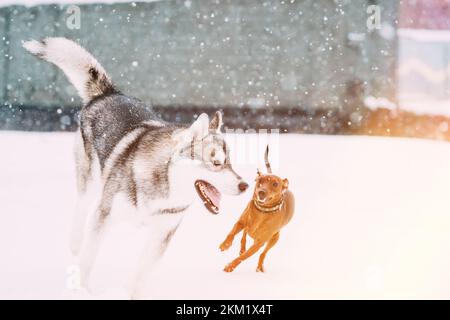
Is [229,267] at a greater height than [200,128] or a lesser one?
lesser

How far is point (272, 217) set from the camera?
80.5 inches

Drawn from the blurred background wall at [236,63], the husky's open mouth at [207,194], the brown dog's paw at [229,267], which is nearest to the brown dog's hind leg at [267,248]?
the brown dog's paw at [229,267]

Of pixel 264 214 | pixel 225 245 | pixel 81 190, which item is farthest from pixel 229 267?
pixel 81 190

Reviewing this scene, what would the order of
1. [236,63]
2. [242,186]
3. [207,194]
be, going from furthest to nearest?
[236,63], [207,194], [242,186]

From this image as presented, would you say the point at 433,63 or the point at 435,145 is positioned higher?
the point at 433,63

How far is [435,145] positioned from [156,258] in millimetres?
2107

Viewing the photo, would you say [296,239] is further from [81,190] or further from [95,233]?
[81,190]

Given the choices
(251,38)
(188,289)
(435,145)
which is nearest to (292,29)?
(251,38)

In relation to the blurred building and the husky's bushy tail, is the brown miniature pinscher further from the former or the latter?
the blurred building

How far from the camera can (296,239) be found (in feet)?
7.62

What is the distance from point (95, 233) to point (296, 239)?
89 cm

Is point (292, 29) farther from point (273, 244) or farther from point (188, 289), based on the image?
point (188, 289)

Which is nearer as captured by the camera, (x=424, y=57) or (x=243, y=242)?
(x=243, y=242)

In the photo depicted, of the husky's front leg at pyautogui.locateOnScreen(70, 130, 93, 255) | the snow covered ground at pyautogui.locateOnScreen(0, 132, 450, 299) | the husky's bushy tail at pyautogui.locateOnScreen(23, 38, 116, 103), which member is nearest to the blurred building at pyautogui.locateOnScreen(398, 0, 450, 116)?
the snow covered ground at pyautogui.locateOnScreen(0, 132, 450, 299)
